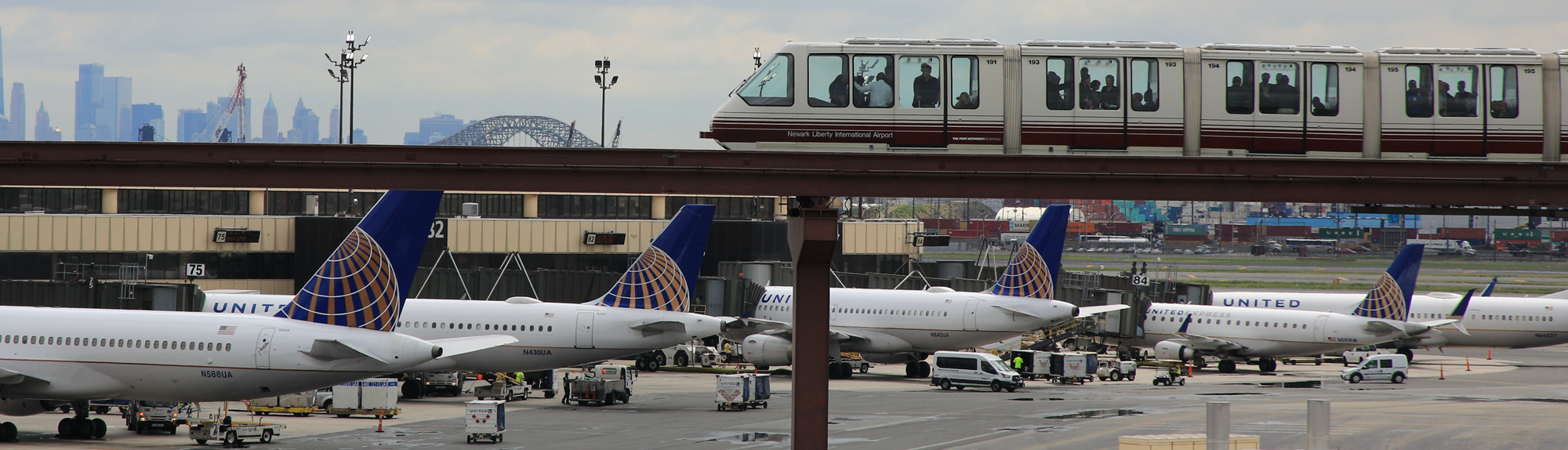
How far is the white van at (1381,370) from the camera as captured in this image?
201ft

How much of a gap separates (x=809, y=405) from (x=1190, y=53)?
33.8 feet

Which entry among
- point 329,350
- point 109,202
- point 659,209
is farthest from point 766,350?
point 109,202

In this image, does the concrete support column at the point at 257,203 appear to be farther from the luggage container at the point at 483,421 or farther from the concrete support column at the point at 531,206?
the luggage container at the point at 483,421

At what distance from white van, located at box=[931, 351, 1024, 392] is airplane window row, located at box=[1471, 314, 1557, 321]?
115 ft

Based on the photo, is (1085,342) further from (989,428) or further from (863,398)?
(989,428)

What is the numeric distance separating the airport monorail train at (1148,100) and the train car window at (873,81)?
0.02 meters

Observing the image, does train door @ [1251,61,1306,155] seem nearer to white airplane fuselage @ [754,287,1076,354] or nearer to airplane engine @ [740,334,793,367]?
white airplane fuselage @ [754,287,1076,354]

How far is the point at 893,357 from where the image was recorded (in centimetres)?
6412

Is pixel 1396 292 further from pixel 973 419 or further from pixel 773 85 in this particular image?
pixel 773 85

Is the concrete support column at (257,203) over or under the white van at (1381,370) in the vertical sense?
over

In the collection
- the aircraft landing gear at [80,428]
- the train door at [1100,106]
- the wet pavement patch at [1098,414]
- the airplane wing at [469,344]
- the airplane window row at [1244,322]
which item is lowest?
the wet pavement patch at [1098,414]

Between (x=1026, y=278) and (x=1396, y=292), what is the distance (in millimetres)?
23097

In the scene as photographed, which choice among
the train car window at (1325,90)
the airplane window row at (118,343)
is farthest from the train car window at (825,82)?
the airplane window row at (118,343)

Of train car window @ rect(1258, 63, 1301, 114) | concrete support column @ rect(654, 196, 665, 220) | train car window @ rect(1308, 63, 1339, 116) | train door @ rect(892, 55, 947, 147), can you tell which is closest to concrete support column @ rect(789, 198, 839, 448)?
train door @ rect(892, 55, 947, 147)
